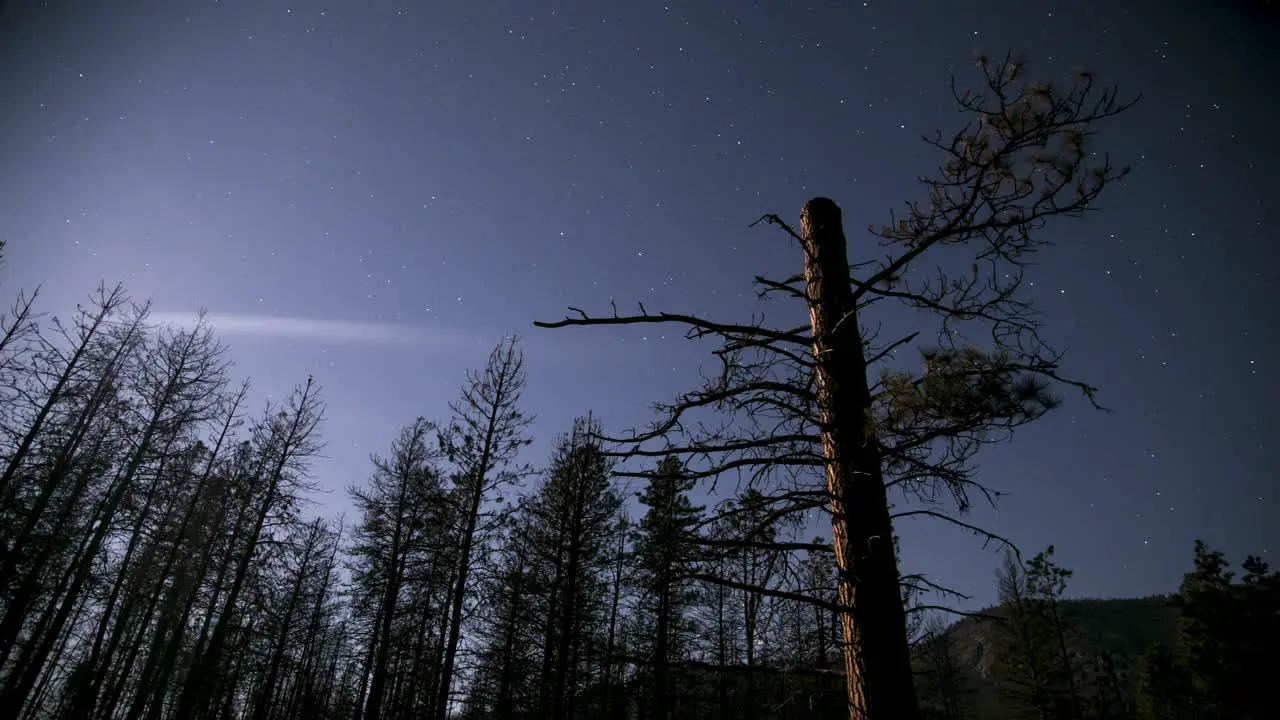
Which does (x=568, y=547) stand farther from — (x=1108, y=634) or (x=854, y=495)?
(x=1108, y=634)

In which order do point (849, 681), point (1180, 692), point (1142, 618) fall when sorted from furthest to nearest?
1. point (1142, 618)
2. point (1180, 692)
3. point (849, 681)

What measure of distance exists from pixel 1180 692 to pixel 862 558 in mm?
30455

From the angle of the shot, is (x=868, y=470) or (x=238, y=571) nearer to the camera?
(x=868, y=470)

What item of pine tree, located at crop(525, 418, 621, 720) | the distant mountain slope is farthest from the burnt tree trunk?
the distant mountain slope

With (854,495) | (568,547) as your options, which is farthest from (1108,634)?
(854,495)

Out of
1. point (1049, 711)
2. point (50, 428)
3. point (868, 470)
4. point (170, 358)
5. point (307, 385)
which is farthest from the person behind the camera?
point (1049, 711)

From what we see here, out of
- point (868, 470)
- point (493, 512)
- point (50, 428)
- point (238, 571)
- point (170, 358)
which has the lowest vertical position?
point (868, 470)

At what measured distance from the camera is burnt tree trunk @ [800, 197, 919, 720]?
2957mm

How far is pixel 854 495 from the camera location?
11.1ft

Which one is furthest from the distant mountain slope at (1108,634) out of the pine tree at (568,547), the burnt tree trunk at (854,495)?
the burnt tree trunk at (854,495)

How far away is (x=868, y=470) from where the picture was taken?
135 inches

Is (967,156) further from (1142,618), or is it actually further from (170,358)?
(1142,618)

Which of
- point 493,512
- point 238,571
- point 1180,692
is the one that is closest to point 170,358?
point 238,571

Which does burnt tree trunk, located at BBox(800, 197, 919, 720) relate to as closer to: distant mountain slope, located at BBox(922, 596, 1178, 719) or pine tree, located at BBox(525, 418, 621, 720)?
pine tree, located at BBox(525, 418, 621, 720)
